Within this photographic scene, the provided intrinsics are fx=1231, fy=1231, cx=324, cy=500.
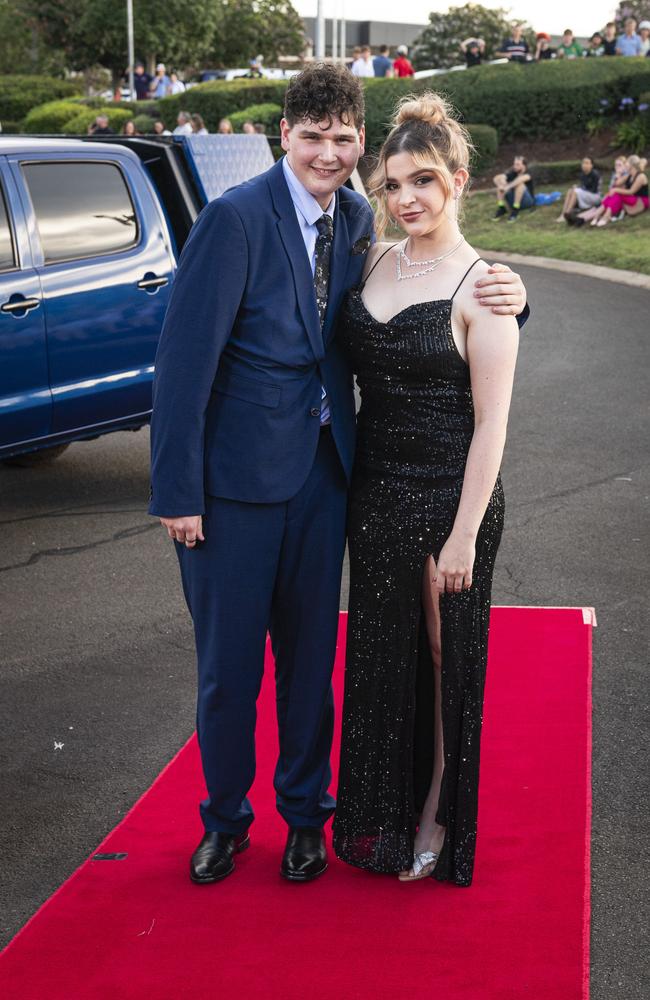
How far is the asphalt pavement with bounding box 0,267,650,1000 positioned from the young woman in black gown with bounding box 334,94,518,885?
0.45 metres

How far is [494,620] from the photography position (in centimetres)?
546

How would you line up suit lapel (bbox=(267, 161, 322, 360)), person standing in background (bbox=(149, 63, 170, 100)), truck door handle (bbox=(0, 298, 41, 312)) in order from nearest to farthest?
suit lapel (bbox=(267, 161, 322, 360)) < truck door handle (bbox=(0, 298, 41, 312)) < person standing in background (bbox=(149, 63, 170, 100))

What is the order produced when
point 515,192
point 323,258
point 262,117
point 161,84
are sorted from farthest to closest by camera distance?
point 161,84 → point 262,117 → point 515,192 → point 323,258

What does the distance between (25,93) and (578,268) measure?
36.2 m

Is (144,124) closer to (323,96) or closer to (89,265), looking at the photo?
(89,265)

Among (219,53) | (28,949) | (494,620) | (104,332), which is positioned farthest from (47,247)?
(219,53)

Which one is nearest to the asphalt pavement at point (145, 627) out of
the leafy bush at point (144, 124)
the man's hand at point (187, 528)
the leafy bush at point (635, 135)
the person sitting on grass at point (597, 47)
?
the man's hand at point (187, 528)

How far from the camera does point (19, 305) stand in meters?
6.23

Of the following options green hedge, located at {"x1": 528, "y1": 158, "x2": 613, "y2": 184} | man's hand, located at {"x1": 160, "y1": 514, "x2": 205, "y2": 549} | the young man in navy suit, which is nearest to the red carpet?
the young man in navy suit

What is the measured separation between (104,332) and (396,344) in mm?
3632

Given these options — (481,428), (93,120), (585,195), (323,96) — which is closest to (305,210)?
(323,96)

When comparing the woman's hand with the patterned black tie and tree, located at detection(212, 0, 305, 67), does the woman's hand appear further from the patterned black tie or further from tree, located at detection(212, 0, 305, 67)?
tree, located at detection(212, 0, 305, 67)

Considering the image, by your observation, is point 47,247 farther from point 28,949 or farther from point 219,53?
point 219,53

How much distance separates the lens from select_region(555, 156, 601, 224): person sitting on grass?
20.4 m
